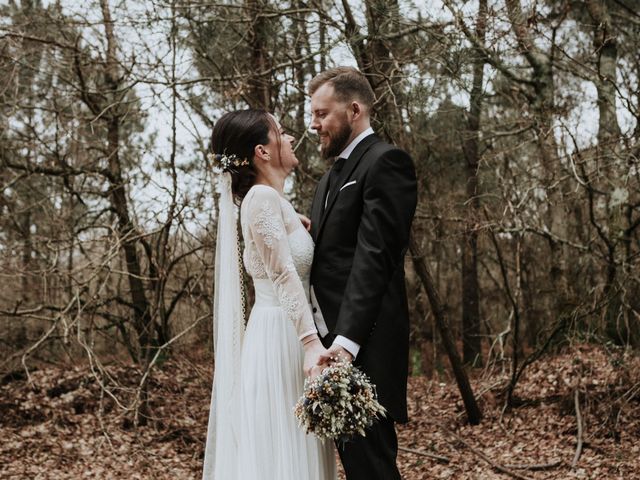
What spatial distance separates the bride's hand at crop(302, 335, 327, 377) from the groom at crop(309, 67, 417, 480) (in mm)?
32

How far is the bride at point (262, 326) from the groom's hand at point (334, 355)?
0.03 m

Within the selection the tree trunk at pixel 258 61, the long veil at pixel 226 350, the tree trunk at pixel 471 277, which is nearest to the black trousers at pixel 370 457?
the long veil at pixel 226 350

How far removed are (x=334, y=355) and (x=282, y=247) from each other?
49 cm

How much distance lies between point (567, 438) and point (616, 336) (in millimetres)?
1399

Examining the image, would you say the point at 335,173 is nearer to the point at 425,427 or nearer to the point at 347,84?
the point at 347,84

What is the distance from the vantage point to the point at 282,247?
9.53ft

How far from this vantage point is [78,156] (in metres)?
8.84

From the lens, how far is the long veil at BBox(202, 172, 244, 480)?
312 centimetres

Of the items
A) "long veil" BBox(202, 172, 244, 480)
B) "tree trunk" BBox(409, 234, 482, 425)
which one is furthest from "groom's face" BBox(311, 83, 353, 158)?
"tree trunk" BBox(409, 234, 482, 425)

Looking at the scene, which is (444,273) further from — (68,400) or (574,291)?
(68,400)

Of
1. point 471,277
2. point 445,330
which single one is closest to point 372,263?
point 445,330

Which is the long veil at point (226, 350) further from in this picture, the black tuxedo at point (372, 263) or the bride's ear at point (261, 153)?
the black tuxedo at point (372, 263)

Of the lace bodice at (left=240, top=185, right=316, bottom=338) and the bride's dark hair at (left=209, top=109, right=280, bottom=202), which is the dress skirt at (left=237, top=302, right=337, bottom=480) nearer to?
the lace bodice at (left=240, top=185, right=316, bottom=338)

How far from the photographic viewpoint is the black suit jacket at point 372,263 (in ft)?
9.05
